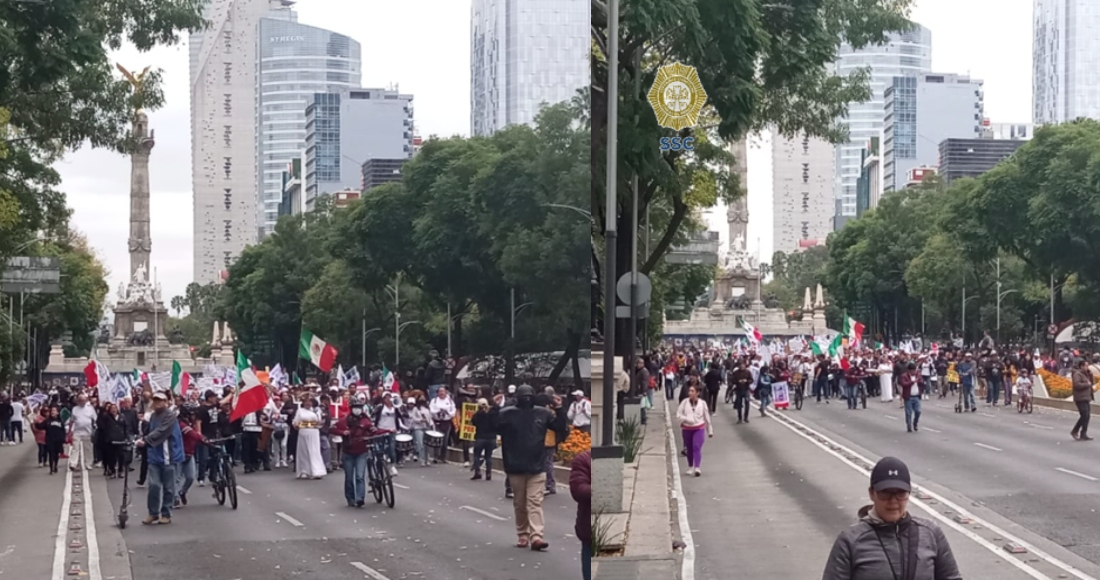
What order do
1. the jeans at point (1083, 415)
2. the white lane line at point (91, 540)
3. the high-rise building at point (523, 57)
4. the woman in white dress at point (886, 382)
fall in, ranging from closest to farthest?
1. the white lane line at point (91, 540)
2. the high-rise building at point (523, 57)
3. the jeans at point (1083, 415)
4. the woman in white dress at point (886, 382)

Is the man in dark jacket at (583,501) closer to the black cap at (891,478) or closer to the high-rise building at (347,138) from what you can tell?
the high-rise building at (347,138)

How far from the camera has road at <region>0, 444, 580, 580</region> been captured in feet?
13.8

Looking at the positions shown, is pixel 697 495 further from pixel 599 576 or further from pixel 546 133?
pixel 546 133

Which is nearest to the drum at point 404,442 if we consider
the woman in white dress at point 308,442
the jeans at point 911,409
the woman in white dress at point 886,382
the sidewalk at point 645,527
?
the woman in white dress at point 308,442

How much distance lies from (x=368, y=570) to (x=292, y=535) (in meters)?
0.22

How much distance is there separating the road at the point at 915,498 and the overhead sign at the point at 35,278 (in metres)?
10.4

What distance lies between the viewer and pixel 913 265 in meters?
102

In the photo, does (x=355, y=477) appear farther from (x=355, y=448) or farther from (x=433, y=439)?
(x=433, y=439)

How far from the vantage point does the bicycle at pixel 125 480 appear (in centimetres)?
429

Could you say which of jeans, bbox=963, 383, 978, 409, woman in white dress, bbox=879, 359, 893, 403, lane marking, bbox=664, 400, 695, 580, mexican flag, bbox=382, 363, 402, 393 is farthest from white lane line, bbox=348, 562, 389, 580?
woman in white dress, bbox=879, 359, 893, 403

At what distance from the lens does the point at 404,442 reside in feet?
17.0

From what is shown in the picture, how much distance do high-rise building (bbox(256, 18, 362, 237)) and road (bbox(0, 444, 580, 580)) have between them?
0.79 m

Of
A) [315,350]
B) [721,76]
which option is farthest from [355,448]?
[721,76]

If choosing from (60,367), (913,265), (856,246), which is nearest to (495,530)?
(60,367)
